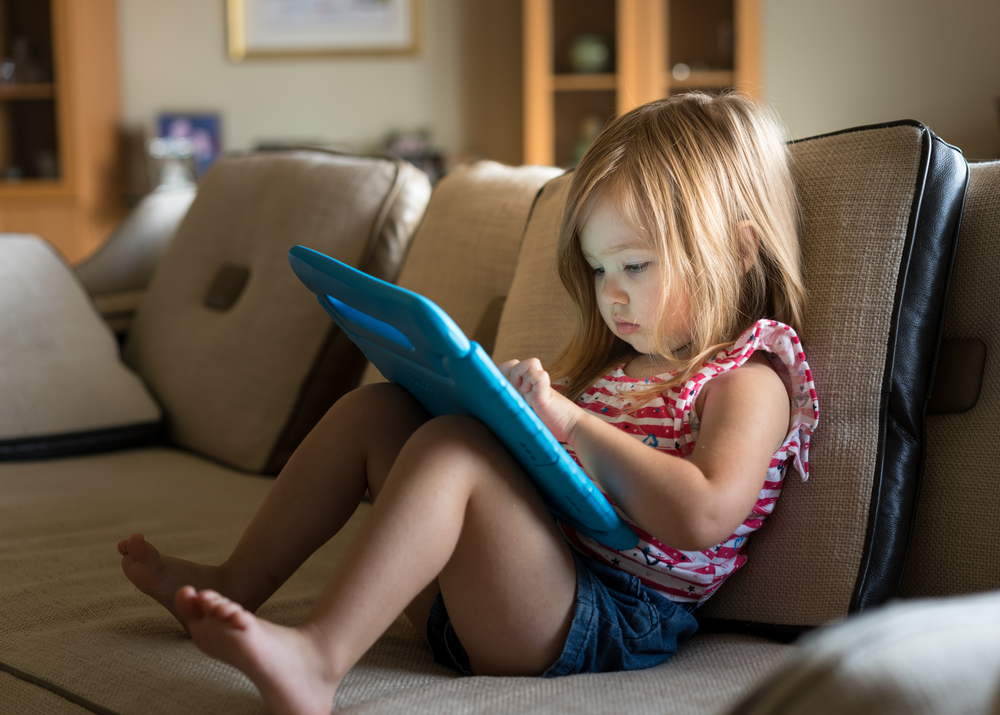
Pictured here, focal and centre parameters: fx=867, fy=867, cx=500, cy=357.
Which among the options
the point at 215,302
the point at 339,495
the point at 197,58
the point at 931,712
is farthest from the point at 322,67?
the point at 931,712

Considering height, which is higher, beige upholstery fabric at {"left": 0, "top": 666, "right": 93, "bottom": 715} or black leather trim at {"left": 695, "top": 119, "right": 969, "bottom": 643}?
black leather trim at {"left": 695, "top": 119, "right": 969, "bottom": 643}

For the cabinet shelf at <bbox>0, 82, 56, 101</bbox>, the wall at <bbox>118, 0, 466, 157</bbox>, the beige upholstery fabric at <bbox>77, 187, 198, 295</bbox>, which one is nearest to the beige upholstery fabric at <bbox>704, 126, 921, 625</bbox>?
the beige upholstery fabric at <bbox>77, 187, 198, 295</bbox>

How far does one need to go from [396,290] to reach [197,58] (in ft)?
12.2

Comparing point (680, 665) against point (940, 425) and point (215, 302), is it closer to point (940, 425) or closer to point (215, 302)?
point (940, 425)

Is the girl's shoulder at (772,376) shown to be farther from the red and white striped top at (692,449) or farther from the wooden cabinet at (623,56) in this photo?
the wooden cabinet at (623,56)

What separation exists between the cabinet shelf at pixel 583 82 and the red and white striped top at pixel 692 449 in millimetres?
2732

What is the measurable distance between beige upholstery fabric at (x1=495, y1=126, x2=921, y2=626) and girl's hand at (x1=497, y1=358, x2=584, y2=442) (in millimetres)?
233

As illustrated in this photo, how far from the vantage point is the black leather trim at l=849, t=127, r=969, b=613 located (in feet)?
2.54

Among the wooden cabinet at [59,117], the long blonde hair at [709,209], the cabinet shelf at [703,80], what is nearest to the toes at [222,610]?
the long blonde hair at [709,209]

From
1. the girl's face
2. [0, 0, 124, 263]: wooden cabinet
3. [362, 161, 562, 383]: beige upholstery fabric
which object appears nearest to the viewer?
the girl's face

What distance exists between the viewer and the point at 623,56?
10.7 feet

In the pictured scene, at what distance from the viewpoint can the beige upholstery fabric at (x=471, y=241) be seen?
123cm

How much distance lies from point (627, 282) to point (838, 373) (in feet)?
0.70

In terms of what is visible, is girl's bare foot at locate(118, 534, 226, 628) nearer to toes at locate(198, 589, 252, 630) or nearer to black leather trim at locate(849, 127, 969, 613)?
toes at locate(198, 589, 252, 630)
